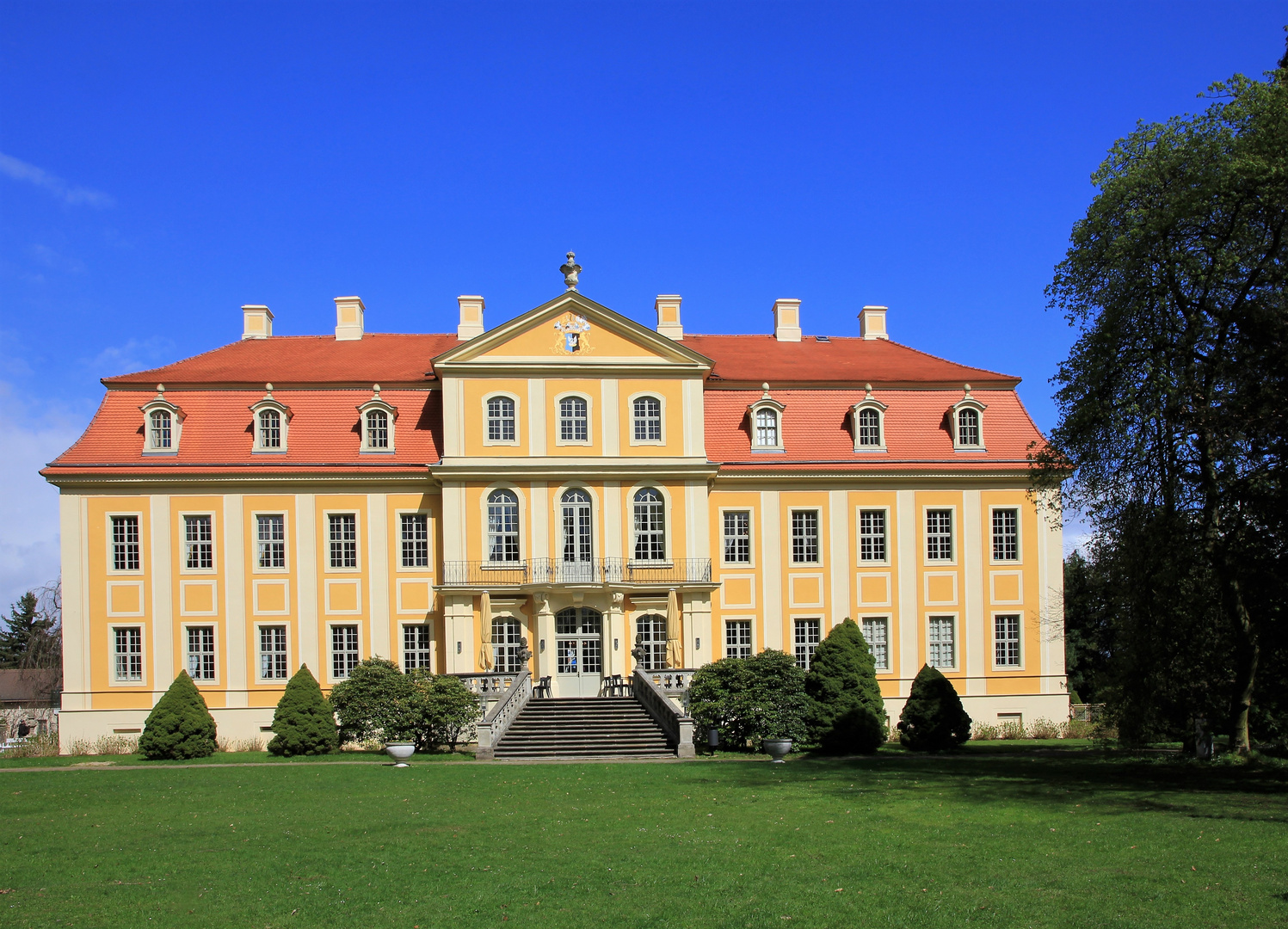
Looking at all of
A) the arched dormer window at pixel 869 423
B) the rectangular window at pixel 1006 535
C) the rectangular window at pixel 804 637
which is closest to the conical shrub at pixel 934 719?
the rectangular window at pixel 804 637

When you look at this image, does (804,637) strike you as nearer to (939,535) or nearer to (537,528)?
(939,535)

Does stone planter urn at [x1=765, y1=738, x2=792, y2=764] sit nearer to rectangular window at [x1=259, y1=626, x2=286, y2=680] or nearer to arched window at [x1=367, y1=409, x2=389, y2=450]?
rectangular window at [x1=259, y1=626, x2=286, y2=680]

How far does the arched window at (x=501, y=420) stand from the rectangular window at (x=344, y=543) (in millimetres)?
4731

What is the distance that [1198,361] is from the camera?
20.3 metres

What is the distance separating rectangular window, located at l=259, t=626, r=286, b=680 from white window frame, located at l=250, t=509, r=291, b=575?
1.59 meters

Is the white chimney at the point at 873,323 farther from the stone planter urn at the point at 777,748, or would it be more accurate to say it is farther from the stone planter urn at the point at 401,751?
the stone planter urn at the point at 401,751

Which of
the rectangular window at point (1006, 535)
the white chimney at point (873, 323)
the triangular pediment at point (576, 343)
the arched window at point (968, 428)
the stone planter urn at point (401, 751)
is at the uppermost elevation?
the white chimney at point (873, 323)

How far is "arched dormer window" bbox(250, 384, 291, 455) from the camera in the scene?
3216 centimetres

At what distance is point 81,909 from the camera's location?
10867mm

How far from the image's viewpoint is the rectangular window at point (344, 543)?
3206 centimetres

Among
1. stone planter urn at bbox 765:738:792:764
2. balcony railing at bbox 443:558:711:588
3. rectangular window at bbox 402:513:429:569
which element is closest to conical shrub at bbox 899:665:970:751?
stone planter urn at bbox 765:738:792:764

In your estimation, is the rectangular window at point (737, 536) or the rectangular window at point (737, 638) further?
the rectangular window at point (737, 536)

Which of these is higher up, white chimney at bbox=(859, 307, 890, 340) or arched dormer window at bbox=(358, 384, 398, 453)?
white chimney at bbox=(859, 307, 890, 340)

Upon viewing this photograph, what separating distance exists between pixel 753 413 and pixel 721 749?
10.8 m
